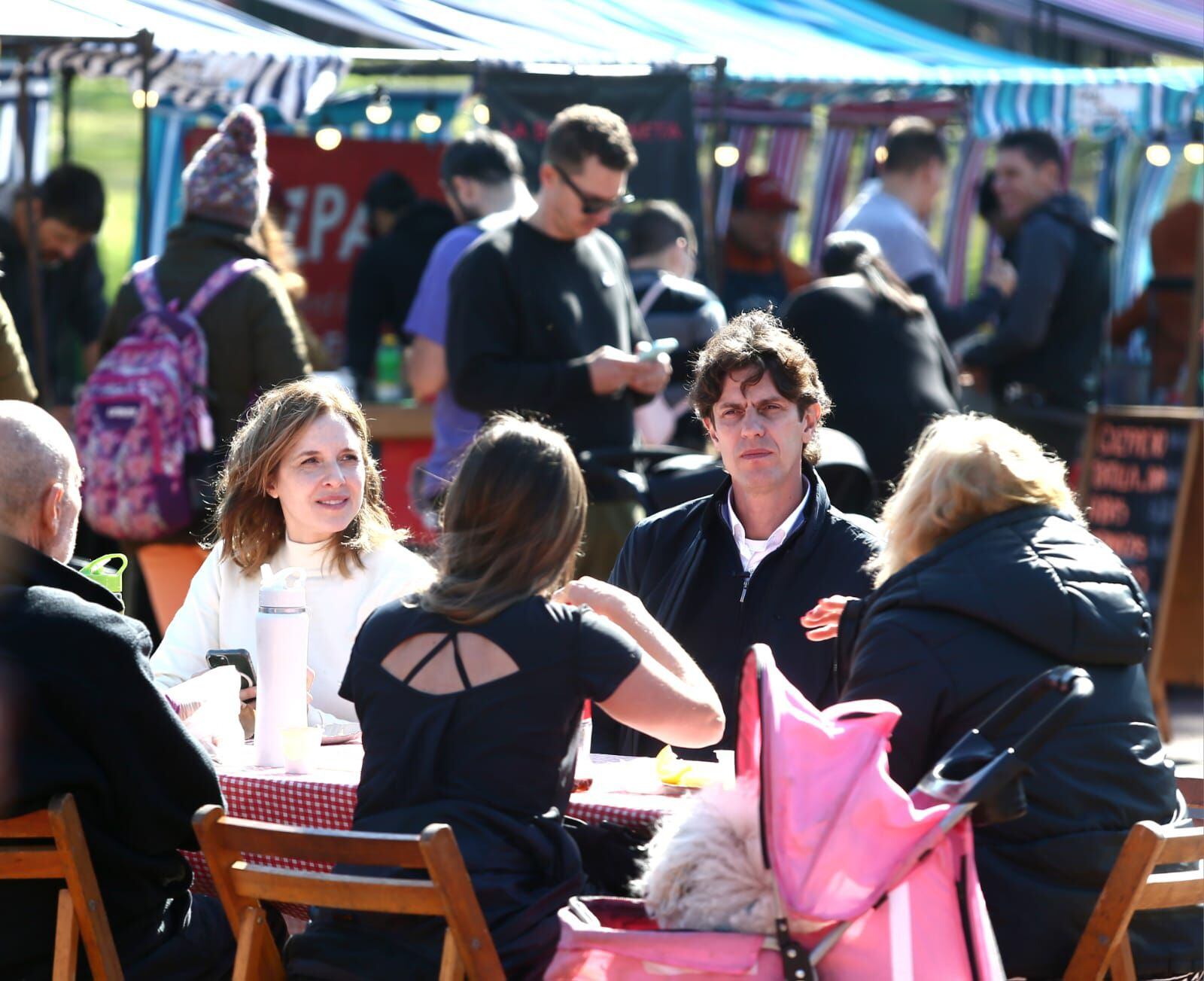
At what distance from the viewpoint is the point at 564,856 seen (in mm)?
2691

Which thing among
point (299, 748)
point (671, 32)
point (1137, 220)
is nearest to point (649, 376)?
point (299, 748)

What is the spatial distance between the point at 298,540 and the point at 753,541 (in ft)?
3.28

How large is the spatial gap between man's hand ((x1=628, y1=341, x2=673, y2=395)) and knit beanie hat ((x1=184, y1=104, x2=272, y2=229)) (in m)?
1.37

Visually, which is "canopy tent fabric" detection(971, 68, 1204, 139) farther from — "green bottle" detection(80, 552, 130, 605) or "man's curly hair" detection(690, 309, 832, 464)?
"green bottle" detection(80, 552, 130, 605)

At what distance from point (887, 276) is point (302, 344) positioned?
200 cm

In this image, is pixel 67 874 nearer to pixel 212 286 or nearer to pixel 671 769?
pixel 671 769

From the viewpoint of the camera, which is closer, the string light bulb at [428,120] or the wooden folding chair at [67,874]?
the wooden folding chair at [67,874]

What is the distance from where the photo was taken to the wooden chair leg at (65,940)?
2.78 meters

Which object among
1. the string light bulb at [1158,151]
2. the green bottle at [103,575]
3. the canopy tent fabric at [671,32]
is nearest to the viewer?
the green bottle at [103,575]

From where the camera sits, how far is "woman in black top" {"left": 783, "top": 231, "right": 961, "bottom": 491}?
583 centimetres

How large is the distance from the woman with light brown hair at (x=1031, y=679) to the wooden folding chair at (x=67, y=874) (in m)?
1.27

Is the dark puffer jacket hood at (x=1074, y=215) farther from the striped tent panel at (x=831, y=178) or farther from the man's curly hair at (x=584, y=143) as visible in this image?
the striped tent panel at (x=831, y=178)

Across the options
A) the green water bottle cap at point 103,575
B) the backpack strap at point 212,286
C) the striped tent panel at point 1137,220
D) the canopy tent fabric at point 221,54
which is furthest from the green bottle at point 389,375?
the striped tent panel at point 1137,220

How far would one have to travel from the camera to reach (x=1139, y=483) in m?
6.97
